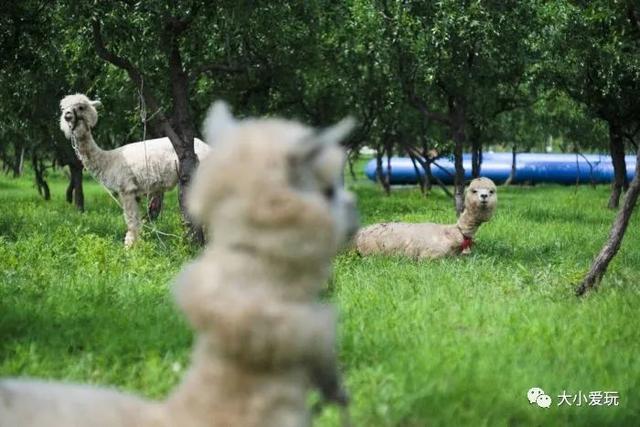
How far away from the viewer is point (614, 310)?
6496mm

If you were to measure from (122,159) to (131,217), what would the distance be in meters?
0.94

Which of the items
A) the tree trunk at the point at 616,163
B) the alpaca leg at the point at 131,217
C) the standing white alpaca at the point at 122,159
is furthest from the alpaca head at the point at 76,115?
the tree trunk at the point at 616,163

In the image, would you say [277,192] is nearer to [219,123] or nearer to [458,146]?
[219,123]

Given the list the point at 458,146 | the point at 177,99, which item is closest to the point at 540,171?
the point at 458,146

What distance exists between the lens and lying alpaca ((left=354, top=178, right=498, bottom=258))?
34.3 feet

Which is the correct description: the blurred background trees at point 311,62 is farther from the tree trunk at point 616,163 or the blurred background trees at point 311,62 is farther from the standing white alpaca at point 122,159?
the standing white alpaca at point 122,159

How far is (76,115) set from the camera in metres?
11.7

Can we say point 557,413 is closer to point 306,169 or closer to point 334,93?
point 306,169

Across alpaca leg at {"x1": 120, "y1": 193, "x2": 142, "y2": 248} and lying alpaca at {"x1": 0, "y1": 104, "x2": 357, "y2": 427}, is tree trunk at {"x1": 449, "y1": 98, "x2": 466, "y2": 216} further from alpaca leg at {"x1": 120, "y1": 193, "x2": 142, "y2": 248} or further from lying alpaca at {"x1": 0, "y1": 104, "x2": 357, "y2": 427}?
lying alpaca at {"x1": 0, "y1": 104, "x2": 357, "y2": 427}

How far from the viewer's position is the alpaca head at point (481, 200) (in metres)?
10.4

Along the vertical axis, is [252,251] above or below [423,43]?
below

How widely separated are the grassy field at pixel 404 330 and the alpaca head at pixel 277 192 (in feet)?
5.78

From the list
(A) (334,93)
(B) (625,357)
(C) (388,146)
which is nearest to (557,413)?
(B) (625,357)

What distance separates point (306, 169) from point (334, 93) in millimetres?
19445
